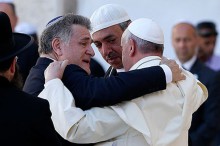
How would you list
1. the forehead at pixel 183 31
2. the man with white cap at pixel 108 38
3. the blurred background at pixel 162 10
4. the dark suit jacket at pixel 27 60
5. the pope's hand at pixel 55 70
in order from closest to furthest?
the pope's hand at pixel 55 70 → the man with white cap at pixel 108 38 → the dark suit jacket at pixel 27 60 → the forehead at pixel 183 31 → the blurred background at pixel 162 10

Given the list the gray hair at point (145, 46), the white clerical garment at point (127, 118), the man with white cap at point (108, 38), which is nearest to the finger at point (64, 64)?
the white clerical garment at point (127, 118)

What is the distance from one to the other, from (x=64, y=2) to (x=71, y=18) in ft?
18.2

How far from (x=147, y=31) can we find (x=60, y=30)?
521mm

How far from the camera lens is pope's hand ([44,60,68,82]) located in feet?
14.7

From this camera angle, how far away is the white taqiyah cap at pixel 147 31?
4.55m

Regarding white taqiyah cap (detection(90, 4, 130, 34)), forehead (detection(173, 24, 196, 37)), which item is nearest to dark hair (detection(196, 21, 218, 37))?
forehead (detection(173, 24, 196, 37))

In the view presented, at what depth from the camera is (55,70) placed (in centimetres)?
451

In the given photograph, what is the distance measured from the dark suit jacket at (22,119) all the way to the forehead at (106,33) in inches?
58.3

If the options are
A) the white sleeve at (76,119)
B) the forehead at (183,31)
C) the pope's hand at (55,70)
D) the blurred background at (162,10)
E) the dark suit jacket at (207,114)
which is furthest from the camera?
the blurred background at (162,10)

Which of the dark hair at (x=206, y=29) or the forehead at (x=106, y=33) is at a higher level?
the forehead at (x=106, y=33)

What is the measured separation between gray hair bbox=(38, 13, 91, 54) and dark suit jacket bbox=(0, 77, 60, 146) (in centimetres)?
76

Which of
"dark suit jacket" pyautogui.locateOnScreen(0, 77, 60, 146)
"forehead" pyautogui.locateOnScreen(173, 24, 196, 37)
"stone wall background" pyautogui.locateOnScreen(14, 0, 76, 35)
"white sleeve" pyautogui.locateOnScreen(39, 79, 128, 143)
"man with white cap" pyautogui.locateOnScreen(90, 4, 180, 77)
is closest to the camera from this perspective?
"dark suit jacket" pyautogui.locateOnScreen(0, 77, 60, 146)

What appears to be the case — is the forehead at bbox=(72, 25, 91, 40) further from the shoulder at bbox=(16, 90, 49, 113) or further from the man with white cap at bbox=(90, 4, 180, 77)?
the shoulder at bbox=(16, 90, 49, 113)

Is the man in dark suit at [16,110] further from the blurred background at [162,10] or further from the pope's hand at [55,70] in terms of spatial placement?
the blurred background at [162,10]
